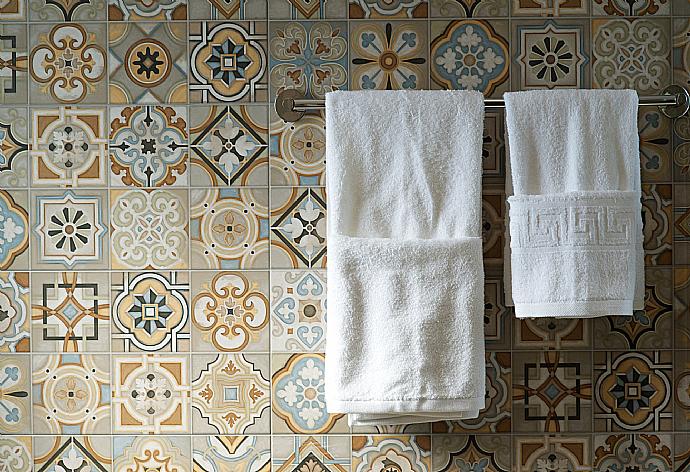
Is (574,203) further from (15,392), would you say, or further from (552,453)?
(15,392)

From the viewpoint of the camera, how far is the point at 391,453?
1496 millimetres

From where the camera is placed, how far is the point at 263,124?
1.49 meters

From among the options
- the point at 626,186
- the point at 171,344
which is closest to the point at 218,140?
the point at 171,344

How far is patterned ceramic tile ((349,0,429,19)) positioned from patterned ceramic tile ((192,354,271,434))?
0.66 m

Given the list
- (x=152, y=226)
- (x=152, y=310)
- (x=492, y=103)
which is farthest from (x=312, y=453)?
(x=492, y=103)

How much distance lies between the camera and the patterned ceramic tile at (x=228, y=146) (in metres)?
1.49

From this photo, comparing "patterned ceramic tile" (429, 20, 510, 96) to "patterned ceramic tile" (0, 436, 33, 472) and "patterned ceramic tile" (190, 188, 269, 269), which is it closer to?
"patterned ceramic tile" (190, 188, 269, 269)

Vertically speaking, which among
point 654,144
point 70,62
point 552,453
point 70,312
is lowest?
point 552,453

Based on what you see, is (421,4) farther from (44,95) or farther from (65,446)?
(65,446)

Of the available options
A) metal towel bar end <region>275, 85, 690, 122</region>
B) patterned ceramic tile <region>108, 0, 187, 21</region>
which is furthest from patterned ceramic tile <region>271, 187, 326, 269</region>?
patterned ceramic tile <region>108, 0, 187, 21</region>

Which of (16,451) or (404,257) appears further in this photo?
(16,451)

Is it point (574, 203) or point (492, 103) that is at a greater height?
point (492, 103)

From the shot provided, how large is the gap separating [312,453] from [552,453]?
1.46 feet

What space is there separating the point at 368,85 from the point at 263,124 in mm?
206
